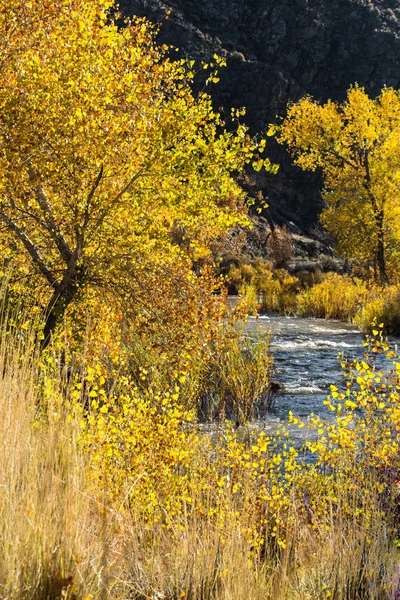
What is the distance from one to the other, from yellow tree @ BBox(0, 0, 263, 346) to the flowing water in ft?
8.90

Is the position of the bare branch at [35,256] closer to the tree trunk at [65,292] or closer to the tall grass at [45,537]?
the tree trunk at [65,292]

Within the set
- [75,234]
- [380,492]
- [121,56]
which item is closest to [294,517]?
[380,492]

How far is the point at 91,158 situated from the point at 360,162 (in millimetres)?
20510

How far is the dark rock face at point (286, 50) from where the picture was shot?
7688 centimetres

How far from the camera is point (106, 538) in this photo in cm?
298

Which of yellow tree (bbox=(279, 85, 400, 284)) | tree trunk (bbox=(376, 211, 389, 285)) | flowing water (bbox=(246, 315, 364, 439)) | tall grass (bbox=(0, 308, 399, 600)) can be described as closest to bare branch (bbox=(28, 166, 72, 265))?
flowing water (bbox=(246, 315, 364, 439))

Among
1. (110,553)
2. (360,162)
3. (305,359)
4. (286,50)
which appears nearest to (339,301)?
(360,162)

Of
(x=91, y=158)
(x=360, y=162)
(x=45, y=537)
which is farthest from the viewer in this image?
(x=360, y=162)

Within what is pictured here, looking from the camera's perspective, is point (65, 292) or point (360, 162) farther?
point (360, 162)

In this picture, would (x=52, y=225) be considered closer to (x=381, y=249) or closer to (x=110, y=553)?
(x=110, y=553)

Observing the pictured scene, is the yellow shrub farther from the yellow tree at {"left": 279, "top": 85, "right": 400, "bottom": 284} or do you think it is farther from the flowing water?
the yellow tree at {"left": 279, "top": 85, "right": 400, "bottom": 284}

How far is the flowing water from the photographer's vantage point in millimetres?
9390

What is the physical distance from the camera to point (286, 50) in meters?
85.4

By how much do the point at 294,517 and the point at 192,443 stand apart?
1307mm
